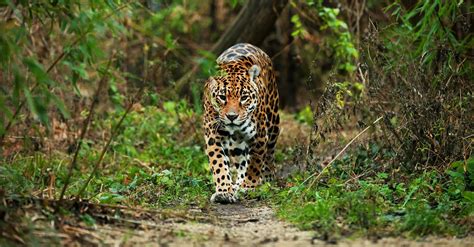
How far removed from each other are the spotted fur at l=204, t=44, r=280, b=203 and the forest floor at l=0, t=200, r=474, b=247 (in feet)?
5.76

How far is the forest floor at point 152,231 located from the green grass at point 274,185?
0.16 metres

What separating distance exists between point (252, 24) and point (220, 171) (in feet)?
17.2

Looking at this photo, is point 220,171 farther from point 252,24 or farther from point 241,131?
point 252,24

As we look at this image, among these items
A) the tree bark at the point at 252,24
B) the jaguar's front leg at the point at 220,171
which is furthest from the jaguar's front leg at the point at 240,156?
the tree bark at the point at 252,24

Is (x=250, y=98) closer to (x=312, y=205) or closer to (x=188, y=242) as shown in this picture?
(x=312, y=205)

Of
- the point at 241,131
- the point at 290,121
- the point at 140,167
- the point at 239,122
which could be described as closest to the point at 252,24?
the point at 290,121

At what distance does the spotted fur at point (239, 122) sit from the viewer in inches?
356

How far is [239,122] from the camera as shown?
9125 millimetres

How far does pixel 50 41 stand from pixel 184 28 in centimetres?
726

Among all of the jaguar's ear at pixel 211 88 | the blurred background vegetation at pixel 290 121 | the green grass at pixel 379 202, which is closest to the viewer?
the green grass at pixel 379 202

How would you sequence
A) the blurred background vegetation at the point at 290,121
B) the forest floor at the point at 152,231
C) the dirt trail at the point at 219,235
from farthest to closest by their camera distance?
the blurred background vegetation at the point at 290,121 < the dirt trail at the point at 219,235 < the forest floor at the point at 152,231

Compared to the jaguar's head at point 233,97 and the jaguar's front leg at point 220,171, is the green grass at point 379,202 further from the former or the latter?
the jaguar's head at point 233,97

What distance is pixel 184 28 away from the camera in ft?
63.0

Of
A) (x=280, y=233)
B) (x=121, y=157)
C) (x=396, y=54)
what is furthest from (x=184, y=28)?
(x=280, y=233)
